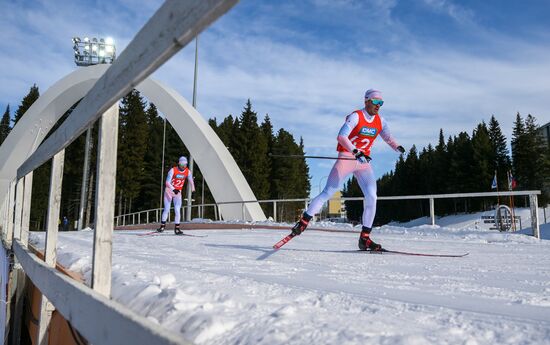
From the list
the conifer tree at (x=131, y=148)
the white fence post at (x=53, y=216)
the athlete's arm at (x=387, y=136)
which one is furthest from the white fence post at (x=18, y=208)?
the conifer tree at (x=131, y=148)

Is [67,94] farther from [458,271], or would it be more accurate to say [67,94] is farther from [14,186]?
[458,271]

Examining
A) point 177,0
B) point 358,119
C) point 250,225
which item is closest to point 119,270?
point 177,0

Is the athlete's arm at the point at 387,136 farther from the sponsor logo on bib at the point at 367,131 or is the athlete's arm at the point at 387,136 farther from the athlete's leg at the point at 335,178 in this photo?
the athlete's leg at the point at 335,178

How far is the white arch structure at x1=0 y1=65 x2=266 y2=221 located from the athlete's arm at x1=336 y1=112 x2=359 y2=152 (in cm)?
1428

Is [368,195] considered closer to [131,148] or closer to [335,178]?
[335,178]

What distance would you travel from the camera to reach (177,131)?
25.4m

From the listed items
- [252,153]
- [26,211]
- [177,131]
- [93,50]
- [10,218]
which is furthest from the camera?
[252,153]

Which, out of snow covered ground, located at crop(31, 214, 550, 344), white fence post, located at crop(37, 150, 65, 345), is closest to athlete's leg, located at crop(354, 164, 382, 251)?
snow covered ground, located at crop(31, 214, 550, 344)

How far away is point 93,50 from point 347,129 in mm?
40899

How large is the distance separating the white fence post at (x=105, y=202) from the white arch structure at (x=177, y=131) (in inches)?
686

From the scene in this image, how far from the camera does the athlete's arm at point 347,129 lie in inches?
216

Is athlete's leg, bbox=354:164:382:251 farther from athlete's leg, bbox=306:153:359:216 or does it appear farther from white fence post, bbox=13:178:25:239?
white fence post, bbox=13:178:25:239

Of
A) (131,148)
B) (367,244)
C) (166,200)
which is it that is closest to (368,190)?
(367,244)

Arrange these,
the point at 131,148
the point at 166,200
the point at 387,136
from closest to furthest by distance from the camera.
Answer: the point at 387,136 → the point at 166,200 → the point at 131,148
